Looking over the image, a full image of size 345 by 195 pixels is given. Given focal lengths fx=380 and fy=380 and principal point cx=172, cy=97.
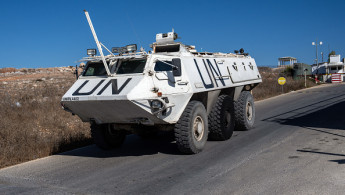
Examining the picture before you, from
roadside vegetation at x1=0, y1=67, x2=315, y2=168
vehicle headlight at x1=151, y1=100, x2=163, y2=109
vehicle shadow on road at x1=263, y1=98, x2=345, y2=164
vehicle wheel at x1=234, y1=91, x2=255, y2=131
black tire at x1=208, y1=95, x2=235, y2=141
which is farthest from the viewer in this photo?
vehicle wheel at x1=234, y1=91, x2=255, y2=131

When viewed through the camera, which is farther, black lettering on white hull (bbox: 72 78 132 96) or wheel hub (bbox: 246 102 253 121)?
wheel hub (bbox: 246 102 253 121)

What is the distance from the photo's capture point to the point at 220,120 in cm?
894

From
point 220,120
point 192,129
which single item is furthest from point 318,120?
point 192,129

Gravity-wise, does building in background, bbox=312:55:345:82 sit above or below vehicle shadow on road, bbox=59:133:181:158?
above

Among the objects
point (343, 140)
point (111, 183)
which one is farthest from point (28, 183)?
point (343, 140)

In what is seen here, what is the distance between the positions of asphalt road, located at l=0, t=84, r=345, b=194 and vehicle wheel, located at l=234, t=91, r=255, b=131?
80 centimetres

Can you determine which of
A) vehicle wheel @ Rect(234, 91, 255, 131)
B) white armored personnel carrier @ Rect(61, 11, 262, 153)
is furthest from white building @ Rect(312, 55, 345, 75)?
white armored personnel carrier @ Rect(61, 11, 262, 153)

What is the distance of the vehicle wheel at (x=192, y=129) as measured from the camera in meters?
7.46

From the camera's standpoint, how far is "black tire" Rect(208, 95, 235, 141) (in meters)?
8.94

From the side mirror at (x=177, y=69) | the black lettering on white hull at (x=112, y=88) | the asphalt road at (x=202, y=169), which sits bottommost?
the asphalt road at (x=202, y=169)

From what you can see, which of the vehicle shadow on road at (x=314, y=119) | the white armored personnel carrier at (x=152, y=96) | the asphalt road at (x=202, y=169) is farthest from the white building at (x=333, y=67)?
the white armored personnel carrier at (x=152, y=96)

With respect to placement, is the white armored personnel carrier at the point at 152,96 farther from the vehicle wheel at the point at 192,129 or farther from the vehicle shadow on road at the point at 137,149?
the vehicle shadow on road at the point at 137,149

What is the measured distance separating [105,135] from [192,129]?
83.3 inches

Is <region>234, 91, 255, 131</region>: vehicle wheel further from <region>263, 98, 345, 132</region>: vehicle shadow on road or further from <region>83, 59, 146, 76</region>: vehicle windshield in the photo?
<region>83, 59, 146, 76</region>: vehicle windshield
